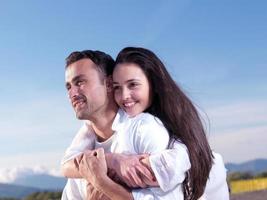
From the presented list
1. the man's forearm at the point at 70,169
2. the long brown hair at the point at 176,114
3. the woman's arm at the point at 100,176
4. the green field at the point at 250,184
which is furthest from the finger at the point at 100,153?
the green field at the point at 250,184

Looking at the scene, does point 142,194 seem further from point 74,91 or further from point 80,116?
point 74,91

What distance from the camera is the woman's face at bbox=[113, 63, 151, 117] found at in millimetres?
3021

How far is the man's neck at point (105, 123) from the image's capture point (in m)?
3.20

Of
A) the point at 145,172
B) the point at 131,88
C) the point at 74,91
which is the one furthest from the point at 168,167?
the point at 74,91

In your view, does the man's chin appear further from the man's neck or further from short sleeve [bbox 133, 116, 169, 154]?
short sleeve [bbox 133, 116, 169, 154]

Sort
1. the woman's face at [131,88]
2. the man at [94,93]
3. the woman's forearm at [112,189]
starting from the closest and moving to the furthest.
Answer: the woman's forearm at [112,189]
the woman's face at [131,88]
the man at [94,93]

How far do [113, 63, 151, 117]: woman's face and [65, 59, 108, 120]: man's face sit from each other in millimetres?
119

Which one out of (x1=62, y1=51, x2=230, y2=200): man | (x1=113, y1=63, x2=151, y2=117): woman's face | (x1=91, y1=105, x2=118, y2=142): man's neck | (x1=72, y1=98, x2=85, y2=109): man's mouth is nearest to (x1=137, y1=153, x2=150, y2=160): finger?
(x1=62, y1=51, x2=230, y2=200): man

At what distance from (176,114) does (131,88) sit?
31 cm

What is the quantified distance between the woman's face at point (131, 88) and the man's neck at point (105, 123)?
0.13m

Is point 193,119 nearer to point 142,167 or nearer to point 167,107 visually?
point 167,107

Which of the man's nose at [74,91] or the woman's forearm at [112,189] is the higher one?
the man's nose at [74,91]

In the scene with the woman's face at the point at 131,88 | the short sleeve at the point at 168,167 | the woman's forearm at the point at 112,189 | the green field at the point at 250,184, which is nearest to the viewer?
the short sleeve at the point at 168,167

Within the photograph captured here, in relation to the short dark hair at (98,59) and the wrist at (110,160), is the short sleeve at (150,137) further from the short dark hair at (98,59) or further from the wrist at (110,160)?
the short dark hair at (98,59)
